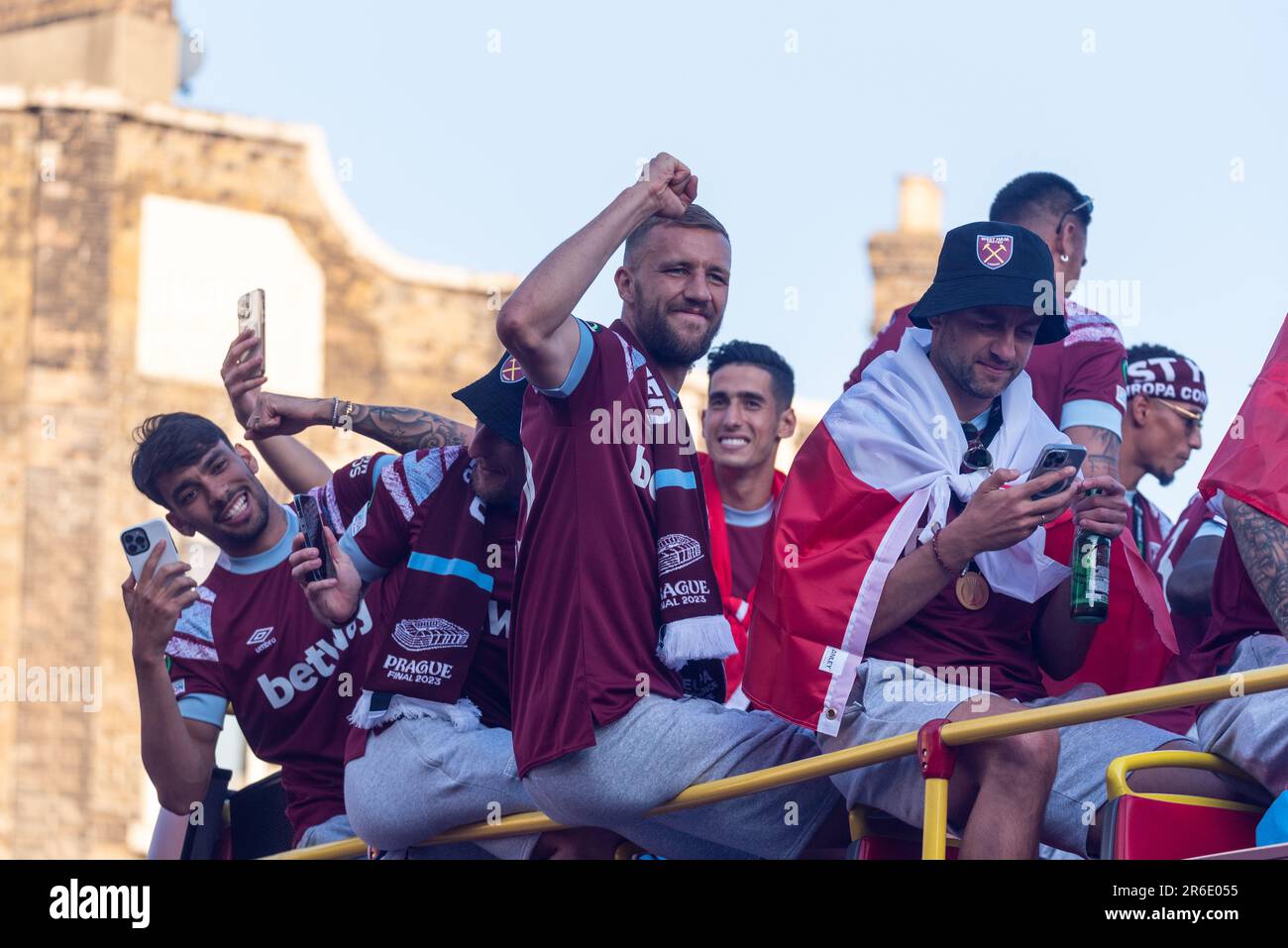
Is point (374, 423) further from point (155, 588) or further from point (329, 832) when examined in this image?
point (329, 832)

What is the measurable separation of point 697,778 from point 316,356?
15563 mm

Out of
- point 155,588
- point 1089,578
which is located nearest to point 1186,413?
point 1089,578

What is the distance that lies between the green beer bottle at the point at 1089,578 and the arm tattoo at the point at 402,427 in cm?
276

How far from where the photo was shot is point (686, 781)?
16.5ft

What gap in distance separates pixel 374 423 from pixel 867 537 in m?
2.63

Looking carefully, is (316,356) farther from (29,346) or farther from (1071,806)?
(1071,806)

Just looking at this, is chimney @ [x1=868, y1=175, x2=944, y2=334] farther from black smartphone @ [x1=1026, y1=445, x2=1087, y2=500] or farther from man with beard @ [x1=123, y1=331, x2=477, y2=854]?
black smartphone @ [x1=1026, y1=445, x2=1087, y2=500]

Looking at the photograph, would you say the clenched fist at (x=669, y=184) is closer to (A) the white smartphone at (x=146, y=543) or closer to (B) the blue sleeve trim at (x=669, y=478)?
(B) the blue sleeve trim at (x=669, y=478)

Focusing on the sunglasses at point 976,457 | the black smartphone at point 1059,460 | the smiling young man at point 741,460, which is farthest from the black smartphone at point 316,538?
the black smartphone at point 1059,460

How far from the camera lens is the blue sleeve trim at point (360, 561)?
243 inches

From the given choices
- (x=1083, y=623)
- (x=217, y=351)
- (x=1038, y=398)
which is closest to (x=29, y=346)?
(x=217, y=351)

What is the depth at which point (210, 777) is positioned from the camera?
6730mm

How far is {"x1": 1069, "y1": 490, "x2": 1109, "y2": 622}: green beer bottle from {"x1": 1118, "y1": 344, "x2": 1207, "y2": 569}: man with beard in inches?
97.6

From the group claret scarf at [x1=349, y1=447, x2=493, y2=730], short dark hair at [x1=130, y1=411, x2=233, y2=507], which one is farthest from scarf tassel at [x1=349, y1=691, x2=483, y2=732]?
short dark hair at [x1=130, y1=411, x2=233, y2=507]
